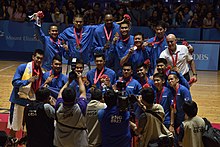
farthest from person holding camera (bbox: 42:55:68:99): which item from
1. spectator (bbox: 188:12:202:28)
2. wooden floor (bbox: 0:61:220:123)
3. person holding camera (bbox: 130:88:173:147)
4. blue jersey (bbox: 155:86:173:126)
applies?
spectator (bbox: 188:12:202:28)

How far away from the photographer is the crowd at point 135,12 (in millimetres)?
14680

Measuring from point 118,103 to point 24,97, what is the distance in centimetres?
196

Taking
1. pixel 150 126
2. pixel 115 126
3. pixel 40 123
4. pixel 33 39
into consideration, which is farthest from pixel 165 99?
pixel 33 39

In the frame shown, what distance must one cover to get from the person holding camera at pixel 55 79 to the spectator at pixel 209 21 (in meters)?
9.01

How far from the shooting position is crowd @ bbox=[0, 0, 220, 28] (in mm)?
14680

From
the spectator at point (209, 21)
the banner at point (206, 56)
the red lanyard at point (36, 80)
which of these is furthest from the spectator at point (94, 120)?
the spectator at point (209, 21)

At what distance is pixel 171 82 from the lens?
243 inches

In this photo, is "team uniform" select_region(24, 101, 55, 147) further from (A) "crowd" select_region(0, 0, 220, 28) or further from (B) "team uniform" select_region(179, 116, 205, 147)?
(A) "crowd" select_region(0, 0, 220, 28)

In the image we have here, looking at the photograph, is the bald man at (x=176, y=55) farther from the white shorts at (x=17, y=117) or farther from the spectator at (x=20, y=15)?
the spectator at (x=20, y=15)

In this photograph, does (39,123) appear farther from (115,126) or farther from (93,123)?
(115,126)

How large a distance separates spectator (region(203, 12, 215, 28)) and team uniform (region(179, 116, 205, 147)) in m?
10.0

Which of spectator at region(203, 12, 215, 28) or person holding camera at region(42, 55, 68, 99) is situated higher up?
spectator at region(203, 12, 215, 28)

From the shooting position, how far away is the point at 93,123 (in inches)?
209

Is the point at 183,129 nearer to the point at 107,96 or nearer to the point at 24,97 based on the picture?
the point at 107,96
